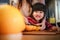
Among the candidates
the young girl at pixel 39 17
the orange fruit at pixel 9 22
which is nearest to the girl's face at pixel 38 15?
the young girl at pixel 39 17

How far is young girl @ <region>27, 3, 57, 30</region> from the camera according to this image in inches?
27.4

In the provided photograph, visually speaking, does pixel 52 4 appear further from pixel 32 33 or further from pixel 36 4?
pixel 32 33

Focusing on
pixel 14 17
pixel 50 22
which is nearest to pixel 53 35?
pixel 50 22

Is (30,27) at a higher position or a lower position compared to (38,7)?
lower

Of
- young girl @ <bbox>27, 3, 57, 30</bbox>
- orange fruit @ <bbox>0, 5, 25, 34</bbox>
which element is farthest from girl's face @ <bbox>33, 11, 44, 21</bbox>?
orange fruit @ <bbox>0, 5, 25, 34</bbox>

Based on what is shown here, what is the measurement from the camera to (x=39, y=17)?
0.71 m

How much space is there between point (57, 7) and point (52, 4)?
38 millimetres

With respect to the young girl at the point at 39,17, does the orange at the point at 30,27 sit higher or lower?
lower

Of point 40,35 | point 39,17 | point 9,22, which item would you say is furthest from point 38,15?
point 9,22

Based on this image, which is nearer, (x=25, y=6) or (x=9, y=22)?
(x=9, y=22)

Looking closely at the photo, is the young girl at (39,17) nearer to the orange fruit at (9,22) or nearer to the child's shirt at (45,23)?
the child's shirt at (45,23)

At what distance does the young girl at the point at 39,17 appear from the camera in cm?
70

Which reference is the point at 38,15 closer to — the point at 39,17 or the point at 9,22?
the point at 39,17

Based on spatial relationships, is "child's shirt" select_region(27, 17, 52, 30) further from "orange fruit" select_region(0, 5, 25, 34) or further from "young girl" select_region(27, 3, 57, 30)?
"orange fruit" select_region(0, 5, 25, 34)
